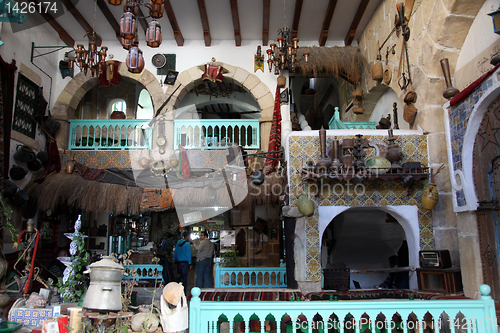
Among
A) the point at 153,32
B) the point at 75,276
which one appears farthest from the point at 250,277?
the point at 153,32

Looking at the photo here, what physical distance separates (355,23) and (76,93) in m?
7.22

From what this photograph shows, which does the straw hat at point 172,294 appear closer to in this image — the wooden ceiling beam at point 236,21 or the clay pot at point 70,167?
the clay pot at point 70,167

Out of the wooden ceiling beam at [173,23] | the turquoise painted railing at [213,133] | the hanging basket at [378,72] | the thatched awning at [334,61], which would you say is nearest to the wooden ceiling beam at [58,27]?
the wooden ceiling beam at [173,23]

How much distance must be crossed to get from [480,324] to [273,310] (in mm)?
1829

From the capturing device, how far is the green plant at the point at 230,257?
852cm

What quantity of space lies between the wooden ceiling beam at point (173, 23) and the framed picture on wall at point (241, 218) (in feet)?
15.7

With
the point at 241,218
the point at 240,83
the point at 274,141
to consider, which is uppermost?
the point at 240,83

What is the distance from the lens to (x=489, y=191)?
4.70m

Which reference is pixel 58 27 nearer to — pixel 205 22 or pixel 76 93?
pixel 76 93

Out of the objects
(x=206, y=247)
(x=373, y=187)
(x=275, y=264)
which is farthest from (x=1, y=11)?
(x=275, y=264)

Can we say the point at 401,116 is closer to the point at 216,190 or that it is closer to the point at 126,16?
the point at 216,190

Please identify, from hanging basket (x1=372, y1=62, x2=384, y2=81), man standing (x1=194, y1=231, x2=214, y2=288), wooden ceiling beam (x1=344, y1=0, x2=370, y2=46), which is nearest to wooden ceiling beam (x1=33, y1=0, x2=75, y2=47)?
man standing (x1=194, y1=231, x2=214, y2=288)

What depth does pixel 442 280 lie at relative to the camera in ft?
17.1

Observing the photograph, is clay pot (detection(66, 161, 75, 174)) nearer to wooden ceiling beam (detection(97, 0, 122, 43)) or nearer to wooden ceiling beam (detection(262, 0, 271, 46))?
wooden ceiling beam (detection(97, 0, 122, 43))
